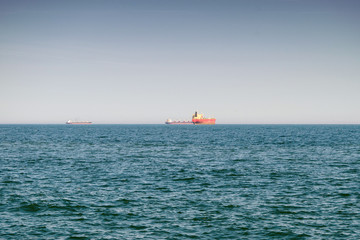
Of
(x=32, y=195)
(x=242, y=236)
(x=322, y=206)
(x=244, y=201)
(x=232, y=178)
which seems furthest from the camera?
(x=232, y=178)

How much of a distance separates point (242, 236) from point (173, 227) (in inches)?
141

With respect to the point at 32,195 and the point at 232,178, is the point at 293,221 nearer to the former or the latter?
the point at 232,178

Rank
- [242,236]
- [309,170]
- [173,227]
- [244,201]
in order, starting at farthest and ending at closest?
[309,170], [244,201], [173,227], [242,236]

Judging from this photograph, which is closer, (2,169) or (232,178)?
(232,178)

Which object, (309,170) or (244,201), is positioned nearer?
(244,201)

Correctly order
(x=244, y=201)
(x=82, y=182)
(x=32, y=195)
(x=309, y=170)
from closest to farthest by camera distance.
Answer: (x=244, y=201), (x=32, y=195), (x=82, y=182), (x=309, y=170)

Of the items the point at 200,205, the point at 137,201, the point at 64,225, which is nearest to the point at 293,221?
the point at 200,205

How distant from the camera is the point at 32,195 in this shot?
77.0 ft


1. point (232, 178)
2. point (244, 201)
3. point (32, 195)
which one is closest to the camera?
point (244, 201)

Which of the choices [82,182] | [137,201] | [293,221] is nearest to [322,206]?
[293,221]

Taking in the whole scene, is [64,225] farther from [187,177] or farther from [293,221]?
[187,177]

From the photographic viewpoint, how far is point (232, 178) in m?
30.3

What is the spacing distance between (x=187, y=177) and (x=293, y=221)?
13935 millimetres

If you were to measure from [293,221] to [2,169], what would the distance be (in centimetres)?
3140
